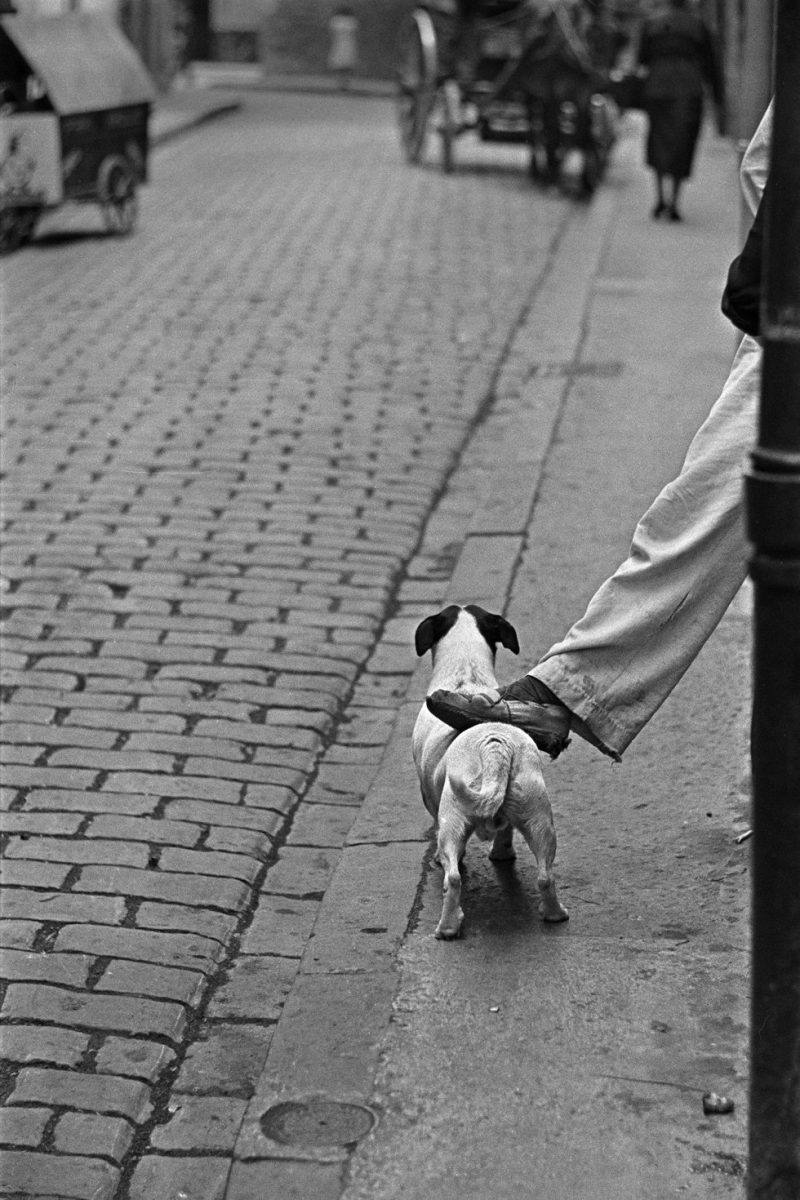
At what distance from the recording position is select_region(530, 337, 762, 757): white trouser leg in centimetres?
366

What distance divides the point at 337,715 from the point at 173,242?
28.9 feet

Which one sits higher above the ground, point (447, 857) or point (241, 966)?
point (447, 857)

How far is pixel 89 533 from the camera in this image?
260 inches

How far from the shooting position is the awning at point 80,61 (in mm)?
12758

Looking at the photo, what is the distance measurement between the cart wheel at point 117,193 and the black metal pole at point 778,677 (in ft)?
37.8

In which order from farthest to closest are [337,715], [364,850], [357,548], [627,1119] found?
[357,548], [337,715], [364,850], [627,1119]

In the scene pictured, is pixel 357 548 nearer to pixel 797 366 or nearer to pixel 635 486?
pixel 635 486

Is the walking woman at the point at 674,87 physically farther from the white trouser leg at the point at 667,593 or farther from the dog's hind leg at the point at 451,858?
the dog's hind leg at the point at 451,858

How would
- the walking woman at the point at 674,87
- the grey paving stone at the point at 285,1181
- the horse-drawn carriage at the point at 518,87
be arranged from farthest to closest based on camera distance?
the horse-drawn carriage at the point at 518,87 < the walking woman at the point at 674,87 < the grey paving stone at the point at 285,1181

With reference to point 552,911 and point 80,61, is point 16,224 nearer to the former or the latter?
point 80,61

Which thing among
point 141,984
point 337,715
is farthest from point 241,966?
point 337,715

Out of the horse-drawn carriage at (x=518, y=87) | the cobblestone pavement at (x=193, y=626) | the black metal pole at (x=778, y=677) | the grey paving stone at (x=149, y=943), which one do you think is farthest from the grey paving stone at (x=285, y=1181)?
the horse-drawn carriage at (x=518, y=87)

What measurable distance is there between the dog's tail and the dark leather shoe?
0.45ft

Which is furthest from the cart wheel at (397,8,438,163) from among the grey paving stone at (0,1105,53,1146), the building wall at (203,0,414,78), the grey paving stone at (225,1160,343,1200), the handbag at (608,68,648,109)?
the grey paving stone at (225,1160,343,1200)
